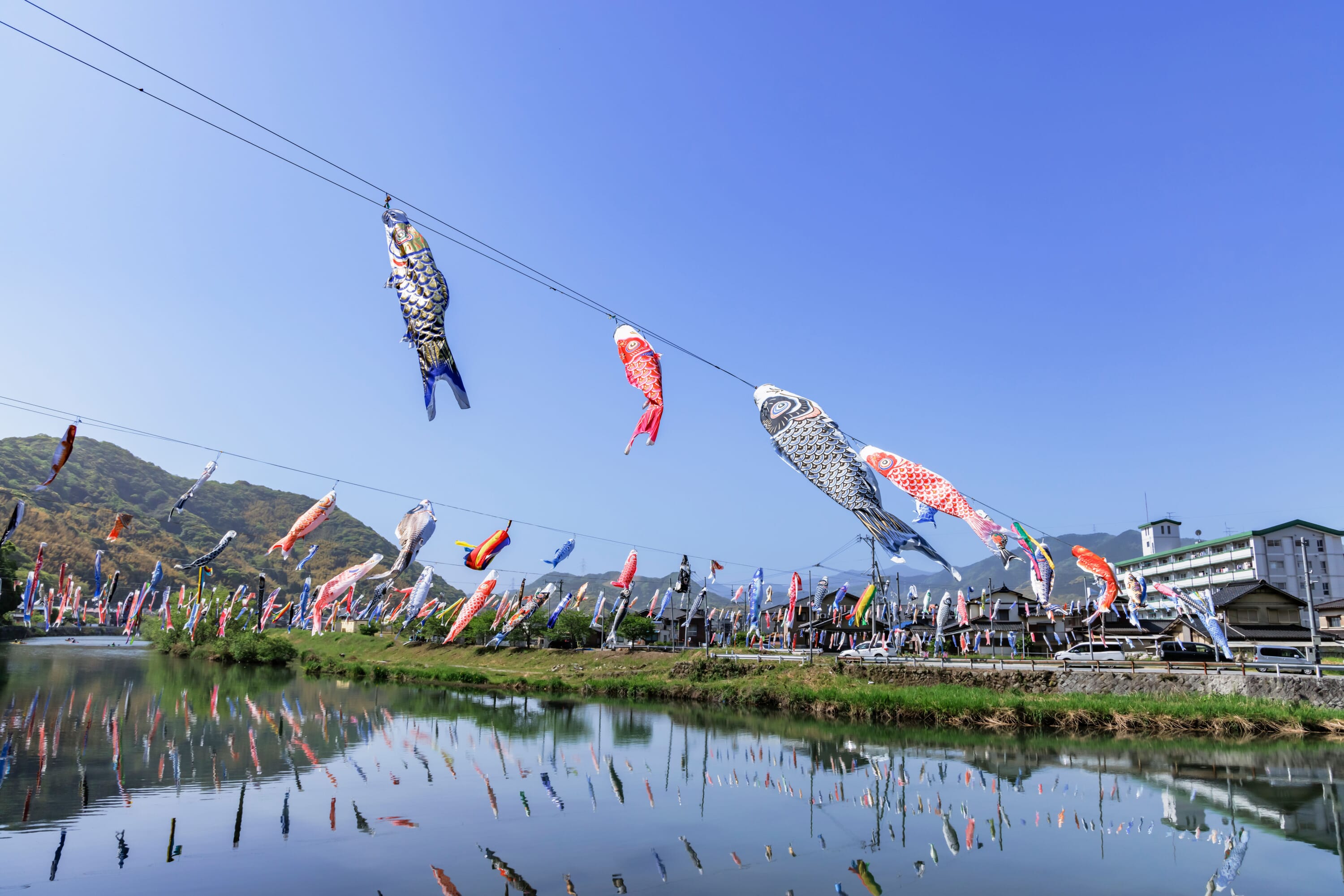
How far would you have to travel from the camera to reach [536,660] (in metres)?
42.2

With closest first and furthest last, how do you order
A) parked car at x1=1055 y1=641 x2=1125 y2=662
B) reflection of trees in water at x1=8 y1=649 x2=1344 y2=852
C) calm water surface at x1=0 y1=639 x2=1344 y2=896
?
calm water surface at x1=0 y1=639 x2=1344 y2=896, reflection of trees in water at x1=8 y1=649 x2=1344 y2=852, parked car at x1=1055 y1=641 x2=1125 y2=662

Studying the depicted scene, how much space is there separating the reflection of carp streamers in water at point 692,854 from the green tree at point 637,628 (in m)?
39.8

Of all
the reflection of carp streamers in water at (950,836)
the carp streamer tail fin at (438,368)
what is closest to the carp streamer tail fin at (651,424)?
the carp streamer tail fin at (438,368)

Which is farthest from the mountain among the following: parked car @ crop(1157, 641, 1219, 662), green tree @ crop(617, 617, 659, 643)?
parked car @ crop(1157, 641, 1219, 662)

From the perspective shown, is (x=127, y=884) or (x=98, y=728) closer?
(x=127, y=884)

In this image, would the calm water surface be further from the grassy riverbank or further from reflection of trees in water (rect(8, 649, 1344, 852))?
the grassy riverbank

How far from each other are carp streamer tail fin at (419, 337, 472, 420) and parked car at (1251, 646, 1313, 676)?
86.7 ft

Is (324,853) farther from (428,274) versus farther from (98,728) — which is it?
(98,728)

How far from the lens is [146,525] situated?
4400 inches

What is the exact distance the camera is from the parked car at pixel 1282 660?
2294 centimetres

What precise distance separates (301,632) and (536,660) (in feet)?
91.3

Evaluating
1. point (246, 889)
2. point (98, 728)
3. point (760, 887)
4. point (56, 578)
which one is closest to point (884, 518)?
point (760, 887)

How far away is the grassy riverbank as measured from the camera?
20.5m

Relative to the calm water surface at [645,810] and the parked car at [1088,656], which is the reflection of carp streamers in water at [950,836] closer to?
the calm water surface at [645,810]
